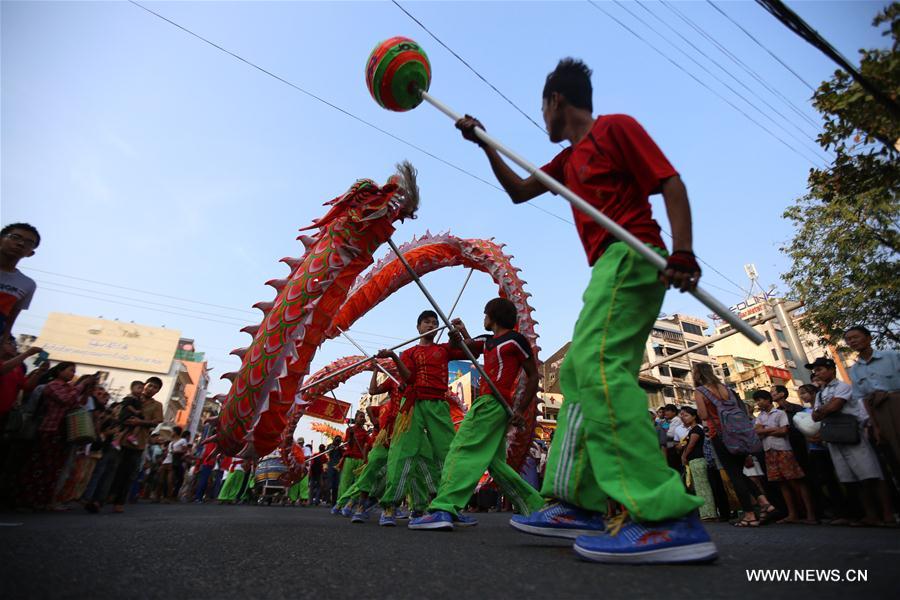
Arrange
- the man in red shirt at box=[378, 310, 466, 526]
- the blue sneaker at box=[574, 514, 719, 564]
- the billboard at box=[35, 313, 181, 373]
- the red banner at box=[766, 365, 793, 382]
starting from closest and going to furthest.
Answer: the blue sneaker at box=[574, 514, 719, 564] → the man in red shirt at box=[378, 310, 466, 526] → the red banner at box=[766, 365, 793, 382] → the billboard at box=[35, 313, 181, 373]

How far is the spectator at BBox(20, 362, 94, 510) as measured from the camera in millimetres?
4867

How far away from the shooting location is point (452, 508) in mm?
3162

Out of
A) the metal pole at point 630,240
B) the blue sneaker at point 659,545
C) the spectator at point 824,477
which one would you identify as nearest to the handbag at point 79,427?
the metal pole at point 630,240

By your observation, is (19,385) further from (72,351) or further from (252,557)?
(72,351)

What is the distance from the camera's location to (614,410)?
1.72 m

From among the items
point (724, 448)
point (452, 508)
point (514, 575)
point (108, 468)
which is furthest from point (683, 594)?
point (108, 468)

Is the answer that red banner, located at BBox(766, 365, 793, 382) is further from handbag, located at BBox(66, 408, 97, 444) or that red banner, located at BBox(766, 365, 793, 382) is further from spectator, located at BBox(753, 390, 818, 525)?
handbag, located at BBox(66, 408, 97, 444)

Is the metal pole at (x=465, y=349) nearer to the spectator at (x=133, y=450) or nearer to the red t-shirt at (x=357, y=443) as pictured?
the spectator at (x=133, y=450)

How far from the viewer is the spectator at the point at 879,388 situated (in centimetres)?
387

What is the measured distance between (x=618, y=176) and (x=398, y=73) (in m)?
1.44

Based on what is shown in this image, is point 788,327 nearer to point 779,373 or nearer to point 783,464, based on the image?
point 783,464

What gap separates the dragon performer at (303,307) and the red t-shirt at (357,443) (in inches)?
199

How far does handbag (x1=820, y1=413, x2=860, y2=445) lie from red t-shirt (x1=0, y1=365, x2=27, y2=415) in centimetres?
718

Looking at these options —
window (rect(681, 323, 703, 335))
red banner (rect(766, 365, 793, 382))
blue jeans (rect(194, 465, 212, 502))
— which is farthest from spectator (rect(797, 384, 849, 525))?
window (rect(681, 323, 703, 335))
